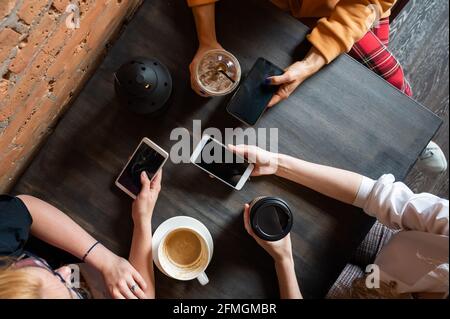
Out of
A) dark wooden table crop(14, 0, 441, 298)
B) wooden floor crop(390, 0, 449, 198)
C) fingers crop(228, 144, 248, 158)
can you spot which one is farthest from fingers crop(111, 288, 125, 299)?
wooden floor crop(390, 0, 449, 198)

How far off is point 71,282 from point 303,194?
65 centimetres

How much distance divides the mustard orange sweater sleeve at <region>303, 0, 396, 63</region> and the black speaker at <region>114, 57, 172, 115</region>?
413 mm

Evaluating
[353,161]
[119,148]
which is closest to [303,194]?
[353,161]

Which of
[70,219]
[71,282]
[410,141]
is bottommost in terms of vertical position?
[71,282]

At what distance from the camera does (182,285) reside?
1.11 meters

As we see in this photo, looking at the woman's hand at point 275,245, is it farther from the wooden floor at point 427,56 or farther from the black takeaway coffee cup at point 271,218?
the wooden floor at point 427,56

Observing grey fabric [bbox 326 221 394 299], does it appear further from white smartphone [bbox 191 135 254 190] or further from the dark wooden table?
white smartphone [bbox 191 135 254 190]

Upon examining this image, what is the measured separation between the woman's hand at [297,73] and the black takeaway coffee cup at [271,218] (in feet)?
0.85

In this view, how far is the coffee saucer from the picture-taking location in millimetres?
1101

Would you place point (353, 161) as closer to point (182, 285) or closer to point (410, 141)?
point (410, 141)

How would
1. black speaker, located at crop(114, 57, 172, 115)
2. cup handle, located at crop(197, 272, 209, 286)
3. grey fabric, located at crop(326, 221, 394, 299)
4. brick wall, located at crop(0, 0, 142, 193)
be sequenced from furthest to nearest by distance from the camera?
grey fabric, located at crop(326, 221, 394, 299) < cup handle, located at crop(197, 272, 209, 286) < black speaker, located at crop(114, 57, 172, 115) < brick wall, located at crop(0, 0, 142, 193)

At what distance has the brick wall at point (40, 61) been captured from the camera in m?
0.84

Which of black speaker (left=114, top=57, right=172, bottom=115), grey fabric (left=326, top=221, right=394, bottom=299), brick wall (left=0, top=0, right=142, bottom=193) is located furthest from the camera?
grey fabric (left=326, top=221, right=394, bottom=299)

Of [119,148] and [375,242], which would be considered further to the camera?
[375,242]
